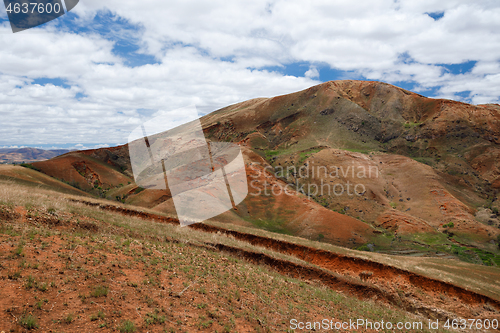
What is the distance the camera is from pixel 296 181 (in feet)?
168

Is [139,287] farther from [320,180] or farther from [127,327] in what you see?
[320,180]

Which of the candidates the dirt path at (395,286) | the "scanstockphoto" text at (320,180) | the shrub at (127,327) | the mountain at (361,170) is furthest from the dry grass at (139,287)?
the "scanstockphoto" text at (320,180)

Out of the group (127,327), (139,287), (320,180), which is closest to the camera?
(127,327)

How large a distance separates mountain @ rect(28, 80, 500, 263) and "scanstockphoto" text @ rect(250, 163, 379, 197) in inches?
7.7

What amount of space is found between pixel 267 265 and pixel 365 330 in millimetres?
6773

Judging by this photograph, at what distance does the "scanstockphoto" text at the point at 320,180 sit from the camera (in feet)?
145

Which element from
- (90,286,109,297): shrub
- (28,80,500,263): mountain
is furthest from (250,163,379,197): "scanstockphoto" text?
(90,286,109,297): shrub

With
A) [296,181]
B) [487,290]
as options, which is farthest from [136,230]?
[296,181]

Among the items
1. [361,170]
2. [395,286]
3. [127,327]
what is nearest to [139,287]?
[127,327]

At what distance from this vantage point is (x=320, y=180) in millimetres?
50000

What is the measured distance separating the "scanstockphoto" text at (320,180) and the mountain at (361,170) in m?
0.20

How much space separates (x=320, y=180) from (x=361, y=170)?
901cm

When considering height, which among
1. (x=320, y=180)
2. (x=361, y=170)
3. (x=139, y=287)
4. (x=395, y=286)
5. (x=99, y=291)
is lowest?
(x=395, y=286)

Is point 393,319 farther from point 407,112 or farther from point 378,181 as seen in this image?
point 407,112
